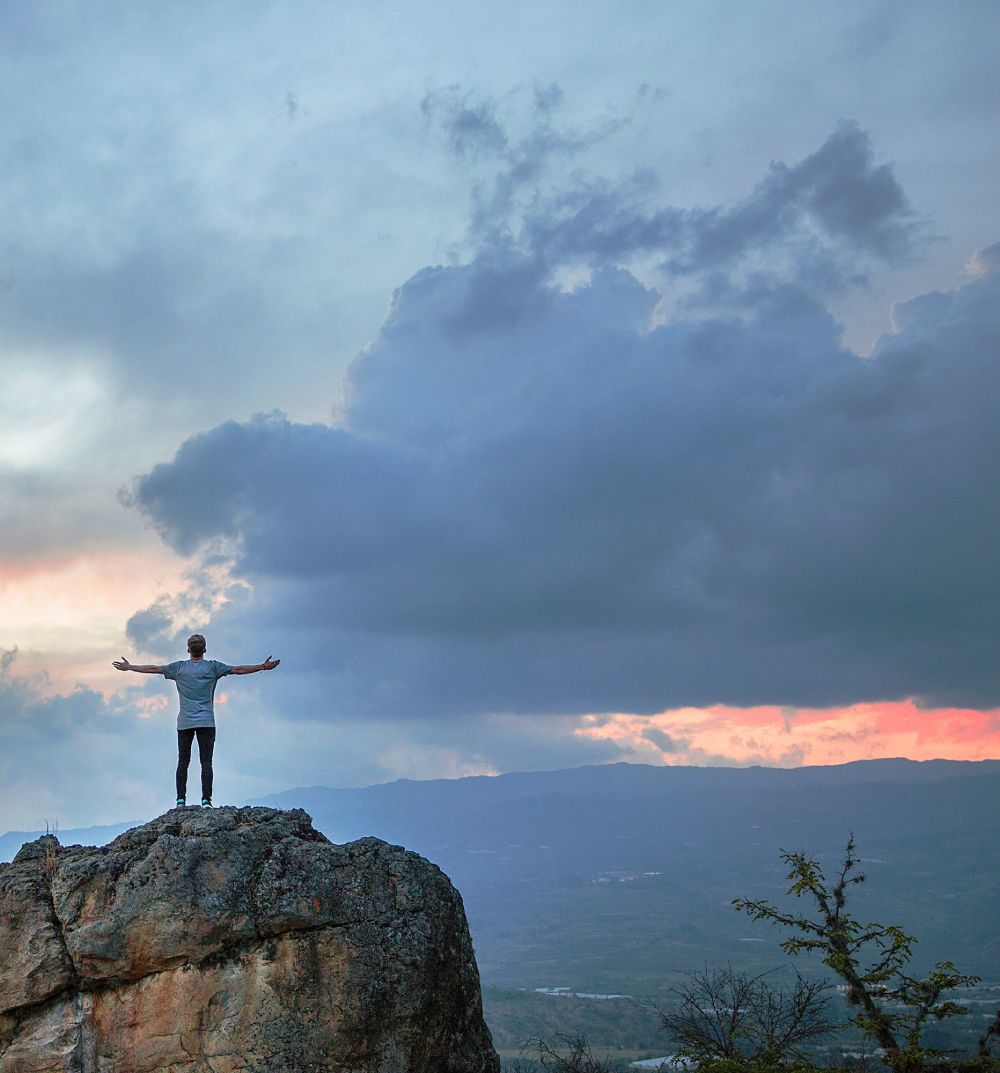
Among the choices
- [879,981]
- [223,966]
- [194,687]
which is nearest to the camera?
[223,966]

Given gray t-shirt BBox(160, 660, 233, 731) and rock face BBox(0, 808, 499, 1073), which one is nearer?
rock face BBox(0, 808, 499, 1073)

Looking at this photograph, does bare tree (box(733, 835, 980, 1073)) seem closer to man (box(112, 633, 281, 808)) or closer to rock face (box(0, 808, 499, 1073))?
rock face (box(0, 808, 499, 1073))

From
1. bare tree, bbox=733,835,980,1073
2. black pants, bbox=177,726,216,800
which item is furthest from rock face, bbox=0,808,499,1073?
bare tree, bbox=733,835,980,1073

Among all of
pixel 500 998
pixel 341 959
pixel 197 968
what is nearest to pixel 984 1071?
pixel 341 959

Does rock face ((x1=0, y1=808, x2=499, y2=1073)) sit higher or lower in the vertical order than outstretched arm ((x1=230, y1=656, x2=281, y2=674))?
lower

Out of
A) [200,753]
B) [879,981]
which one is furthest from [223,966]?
[879,981]

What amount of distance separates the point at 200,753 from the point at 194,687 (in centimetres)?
125

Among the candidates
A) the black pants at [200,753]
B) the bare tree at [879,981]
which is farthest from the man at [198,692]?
the bare tree at [879,981]

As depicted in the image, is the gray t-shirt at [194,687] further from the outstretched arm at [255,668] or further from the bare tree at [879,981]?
the bare tree at [879,981]

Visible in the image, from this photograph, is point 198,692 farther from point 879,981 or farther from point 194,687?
point 879,981

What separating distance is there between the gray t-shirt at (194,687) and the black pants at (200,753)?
146mm

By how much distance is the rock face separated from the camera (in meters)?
16.0

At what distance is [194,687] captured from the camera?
19.8 meters

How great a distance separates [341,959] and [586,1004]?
160048mm
